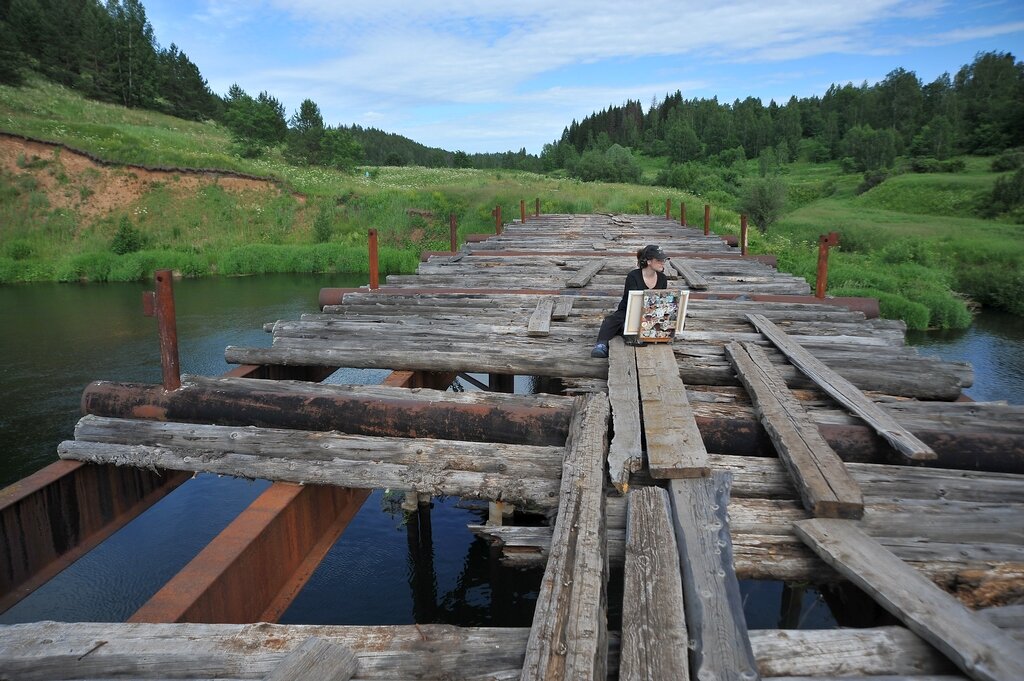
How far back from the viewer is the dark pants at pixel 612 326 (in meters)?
4.51

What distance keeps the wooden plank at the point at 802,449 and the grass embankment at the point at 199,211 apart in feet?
74.3

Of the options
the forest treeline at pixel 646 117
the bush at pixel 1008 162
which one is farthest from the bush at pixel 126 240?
the bush at pixel 1008 162

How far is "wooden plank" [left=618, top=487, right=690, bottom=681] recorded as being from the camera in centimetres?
167

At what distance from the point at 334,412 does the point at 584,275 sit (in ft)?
15.9

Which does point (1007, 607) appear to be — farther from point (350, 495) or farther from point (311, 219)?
point (311, 219)

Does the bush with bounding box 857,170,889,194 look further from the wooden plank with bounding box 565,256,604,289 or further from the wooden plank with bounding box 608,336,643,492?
the wooden plank with bounding box 608,336,643,492

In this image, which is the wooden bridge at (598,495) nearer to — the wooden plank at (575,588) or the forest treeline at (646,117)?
the wooden plank at (575,588)

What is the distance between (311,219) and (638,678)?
A: 1325 inches

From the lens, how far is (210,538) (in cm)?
793

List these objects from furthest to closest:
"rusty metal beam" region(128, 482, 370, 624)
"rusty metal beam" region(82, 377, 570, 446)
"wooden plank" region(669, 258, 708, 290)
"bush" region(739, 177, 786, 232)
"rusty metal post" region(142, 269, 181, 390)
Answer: "bush" region(739, 177, 786, 232)
"wooden plank" region(669, 258, 708, 290)
"rusty metal post" region(142, 269, 181, 390)
"rusty metal beam" region(82, 377, 570, 446)
"rusty metal beam" region(128, 482, 370, 624)

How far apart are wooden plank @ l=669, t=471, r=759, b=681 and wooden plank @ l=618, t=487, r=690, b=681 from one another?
0.04 m

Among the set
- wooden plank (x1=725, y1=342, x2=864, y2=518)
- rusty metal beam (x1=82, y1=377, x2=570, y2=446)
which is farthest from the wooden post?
wooden plank (x1=725, y1=342, x2=864, y2=518)

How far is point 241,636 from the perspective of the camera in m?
1.84

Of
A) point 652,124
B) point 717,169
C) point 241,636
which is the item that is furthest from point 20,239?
point 652,124
